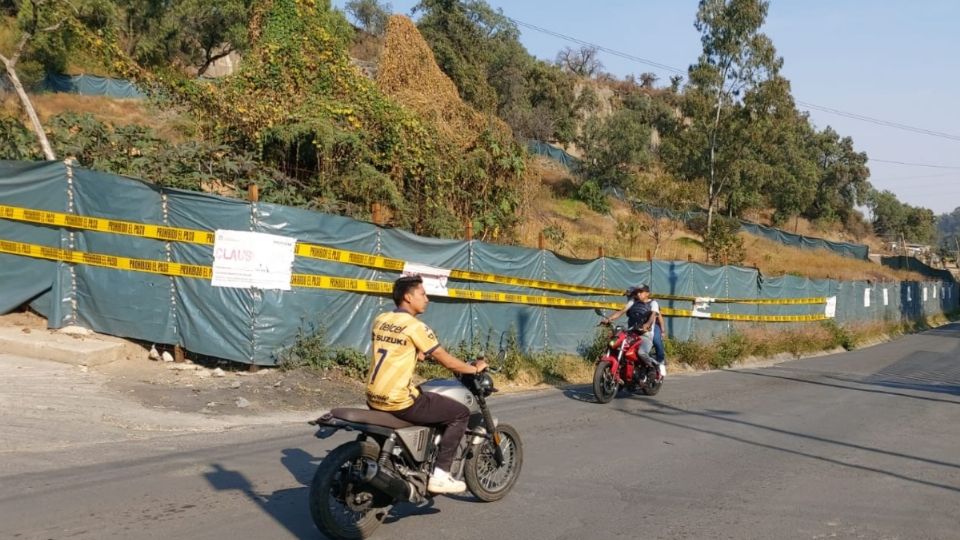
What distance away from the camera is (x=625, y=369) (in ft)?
42.9

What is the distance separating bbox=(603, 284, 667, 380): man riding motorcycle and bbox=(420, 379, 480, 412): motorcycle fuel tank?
7.09 metres

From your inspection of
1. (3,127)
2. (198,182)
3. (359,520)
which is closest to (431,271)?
(198,182)

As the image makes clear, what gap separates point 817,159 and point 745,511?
262 feet

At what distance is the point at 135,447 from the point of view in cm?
812

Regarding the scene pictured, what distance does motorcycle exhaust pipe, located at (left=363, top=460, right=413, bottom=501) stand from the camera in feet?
17.9

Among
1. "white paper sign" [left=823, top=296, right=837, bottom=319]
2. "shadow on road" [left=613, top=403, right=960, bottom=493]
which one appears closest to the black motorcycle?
"shadow on road" [left=613, top=403, right=960, bottom=493]

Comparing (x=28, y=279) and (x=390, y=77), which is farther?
(x=390, y=77)

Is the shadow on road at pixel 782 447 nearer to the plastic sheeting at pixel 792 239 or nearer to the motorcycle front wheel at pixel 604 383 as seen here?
the motorcycle front wheel at pixel 604 383

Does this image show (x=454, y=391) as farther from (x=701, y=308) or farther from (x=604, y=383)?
(x=701, y=308)

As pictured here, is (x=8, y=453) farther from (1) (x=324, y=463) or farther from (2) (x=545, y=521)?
(2) (x=545, y=521)

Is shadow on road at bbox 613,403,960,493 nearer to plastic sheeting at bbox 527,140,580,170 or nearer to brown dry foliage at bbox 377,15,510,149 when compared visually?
brown dry foliage at bbox 377,15,510,149

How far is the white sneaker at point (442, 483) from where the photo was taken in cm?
596

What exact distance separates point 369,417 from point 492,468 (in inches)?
56.1

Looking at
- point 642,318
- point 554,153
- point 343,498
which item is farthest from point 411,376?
point 554,153
